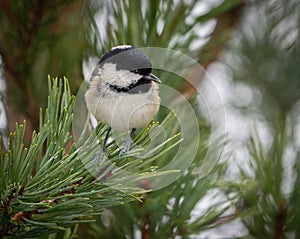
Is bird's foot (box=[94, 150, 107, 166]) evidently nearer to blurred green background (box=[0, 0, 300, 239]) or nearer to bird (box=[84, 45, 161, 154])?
bird (box=[84, 45, 161, 154])

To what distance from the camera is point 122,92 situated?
1.54 feet

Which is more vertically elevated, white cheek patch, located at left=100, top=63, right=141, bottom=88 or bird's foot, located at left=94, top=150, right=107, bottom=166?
white cheek patch, located at left=100, top=63, right=141, bottom=88

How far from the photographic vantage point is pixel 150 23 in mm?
563

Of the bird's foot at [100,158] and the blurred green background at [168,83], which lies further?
the blurred green background at [168,83]

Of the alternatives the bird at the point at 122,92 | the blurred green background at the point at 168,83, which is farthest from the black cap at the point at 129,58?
the blurred green background at the point at 168,83

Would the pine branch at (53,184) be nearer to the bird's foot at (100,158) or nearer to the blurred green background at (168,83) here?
the bird's foot at (100,158)

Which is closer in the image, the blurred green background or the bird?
the bird

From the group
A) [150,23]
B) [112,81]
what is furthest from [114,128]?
[150,23]

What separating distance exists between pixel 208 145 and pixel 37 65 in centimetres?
21

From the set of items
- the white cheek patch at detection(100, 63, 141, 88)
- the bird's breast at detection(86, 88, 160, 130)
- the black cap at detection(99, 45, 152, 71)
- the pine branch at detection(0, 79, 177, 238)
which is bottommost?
the pine branch at detection(0, 79, 177, 238)

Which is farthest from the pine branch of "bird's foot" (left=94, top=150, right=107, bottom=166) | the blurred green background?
the blurred green background

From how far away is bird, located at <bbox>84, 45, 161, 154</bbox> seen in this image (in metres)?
0.45

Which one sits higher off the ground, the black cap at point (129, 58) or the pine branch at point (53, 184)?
the black cap at point (129, 58)

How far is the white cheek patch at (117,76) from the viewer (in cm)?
46
